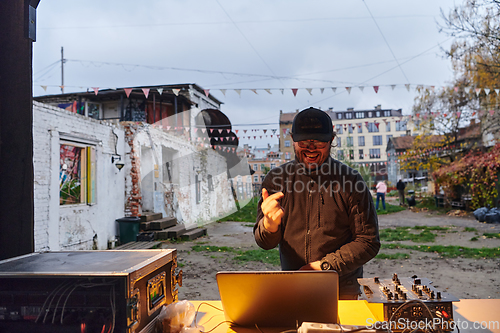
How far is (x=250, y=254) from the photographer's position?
291 inches

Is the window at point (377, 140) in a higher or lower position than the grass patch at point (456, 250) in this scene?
higher

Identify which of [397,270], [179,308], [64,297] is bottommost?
[397,270]

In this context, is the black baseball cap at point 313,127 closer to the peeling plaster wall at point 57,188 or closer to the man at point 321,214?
the man at point 321,214

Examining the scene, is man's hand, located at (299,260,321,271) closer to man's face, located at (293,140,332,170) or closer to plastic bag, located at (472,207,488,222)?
man's face, located at (293,140,332,170)

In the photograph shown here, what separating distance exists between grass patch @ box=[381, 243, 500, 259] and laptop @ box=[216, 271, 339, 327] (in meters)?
6.93

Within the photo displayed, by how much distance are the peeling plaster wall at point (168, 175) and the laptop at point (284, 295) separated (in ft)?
28.5

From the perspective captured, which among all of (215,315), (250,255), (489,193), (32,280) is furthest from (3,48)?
(489,193)

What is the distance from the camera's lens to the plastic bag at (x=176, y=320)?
134 centimetres

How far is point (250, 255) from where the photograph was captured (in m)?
7.29

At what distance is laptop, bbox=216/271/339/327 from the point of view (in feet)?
3.93

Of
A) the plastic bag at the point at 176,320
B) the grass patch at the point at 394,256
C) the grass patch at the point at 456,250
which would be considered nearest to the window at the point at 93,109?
the grass patch at the point at 456,250

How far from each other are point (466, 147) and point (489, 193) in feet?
15.7

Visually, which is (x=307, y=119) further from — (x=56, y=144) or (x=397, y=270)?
(x=56, y=144)

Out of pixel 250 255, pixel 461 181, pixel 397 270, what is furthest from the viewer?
pixel 461 181
